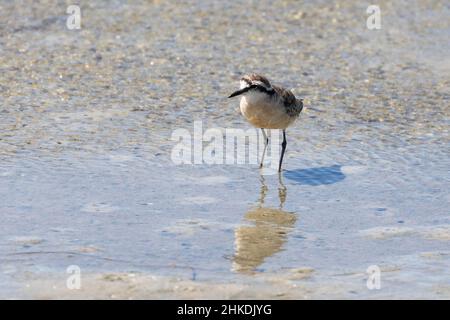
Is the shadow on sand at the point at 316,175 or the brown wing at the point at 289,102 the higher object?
the brown wing at the point at 289,102

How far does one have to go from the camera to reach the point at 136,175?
862 centimetres

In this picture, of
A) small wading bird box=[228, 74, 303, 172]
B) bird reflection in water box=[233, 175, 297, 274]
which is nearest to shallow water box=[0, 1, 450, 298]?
bird reflection in water box=[233, 175, 297, 274]

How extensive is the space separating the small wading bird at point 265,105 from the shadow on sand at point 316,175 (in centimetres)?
47

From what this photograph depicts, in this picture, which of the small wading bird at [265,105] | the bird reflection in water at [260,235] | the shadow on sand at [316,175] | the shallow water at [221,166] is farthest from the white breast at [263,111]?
the bird reflection in water at [260,235]

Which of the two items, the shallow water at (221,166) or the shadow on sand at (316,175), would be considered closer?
the shallow water at (221,166)

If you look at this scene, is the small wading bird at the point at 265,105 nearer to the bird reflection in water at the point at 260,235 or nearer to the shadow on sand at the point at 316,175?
the shadow on sand at the point at 316,175

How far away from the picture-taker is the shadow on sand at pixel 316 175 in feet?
28.6

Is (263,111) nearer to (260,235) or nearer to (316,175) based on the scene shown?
(316,175)

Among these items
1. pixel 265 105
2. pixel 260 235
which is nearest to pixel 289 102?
pixel 265 105

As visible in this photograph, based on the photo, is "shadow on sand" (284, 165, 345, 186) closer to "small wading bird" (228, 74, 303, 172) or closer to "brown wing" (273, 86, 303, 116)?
"small wading bird" (228, 74, 303, 172)

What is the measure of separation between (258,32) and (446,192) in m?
5.12

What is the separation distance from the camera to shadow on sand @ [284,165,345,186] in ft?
28.6

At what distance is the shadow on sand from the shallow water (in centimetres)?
2

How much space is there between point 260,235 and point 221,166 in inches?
65.3
